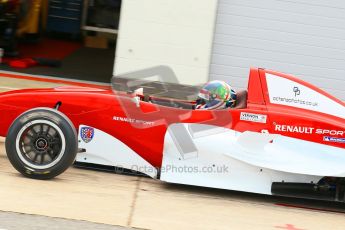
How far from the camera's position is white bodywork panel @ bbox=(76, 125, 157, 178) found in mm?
7273

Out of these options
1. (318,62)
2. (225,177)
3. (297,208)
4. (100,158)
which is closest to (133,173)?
(100,158)

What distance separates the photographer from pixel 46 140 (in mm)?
6938

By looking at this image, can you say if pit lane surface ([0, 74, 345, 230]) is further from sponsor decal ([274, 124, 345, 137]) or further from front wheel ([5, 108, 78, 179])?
sponsor decal ([274, 124, 345, 137])

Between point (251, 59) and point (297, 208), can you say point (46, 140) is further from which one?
point (251, 59)

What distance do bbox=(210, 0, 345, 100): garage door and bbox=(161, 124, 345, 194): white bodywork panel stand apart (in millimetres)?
7097

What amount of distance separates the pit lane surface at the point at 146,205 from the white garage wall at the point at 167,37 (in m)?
6.47

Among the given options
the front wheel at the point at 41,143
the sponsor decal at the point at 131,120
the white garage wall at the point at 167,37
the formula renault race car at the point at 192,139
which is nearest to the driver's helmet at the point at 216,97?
the formula renault race car at the point at 192,139

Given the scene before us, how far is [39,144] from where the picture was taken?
6.95m

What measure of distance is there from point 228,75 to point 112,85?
89.0 inches

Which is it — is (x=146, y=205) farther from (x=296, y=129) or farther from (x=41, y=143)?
(x=296, y=129)

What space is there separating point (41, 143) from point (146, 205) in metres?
1.21

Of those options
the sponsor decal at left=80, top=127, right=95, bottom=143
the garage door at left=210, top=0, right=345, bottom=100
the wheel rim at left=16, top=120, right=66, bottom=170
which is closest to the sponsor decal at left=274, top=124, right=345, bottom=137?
the sponsor decal at left=80, top=127, right=95, bottom=143

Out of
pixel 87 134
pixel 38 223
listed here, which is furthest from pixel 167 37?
pixel 38 223

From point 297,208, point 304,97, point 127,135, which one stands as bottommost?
point 297,208
